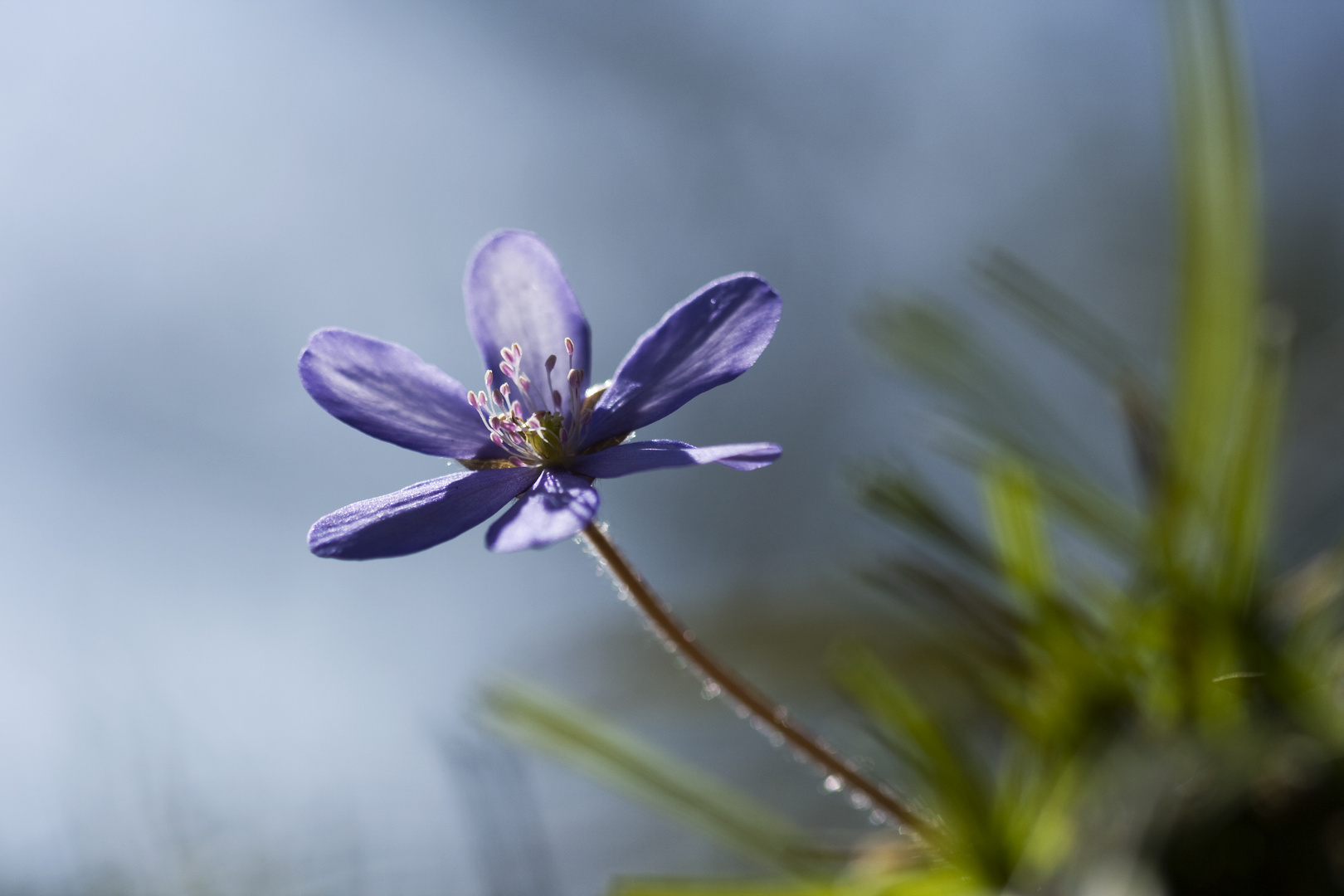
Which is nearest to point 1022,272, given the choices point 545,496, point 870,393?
point 545,496

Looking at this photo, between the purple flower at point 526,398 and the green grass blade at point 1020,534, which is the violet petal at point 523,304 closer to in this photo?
the purple flower at point 526,398

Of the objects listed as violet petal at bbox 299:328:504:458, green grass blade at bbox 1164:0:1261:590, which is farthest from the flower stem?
green grass blade at bbox 1164:0:1261:590

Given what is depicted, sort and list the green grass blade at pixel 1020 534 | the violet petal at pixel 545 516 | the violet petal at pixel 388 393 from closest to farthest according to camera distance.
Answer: the violet petal at pixel 545 516 < the violet petal at pixel 388 393 < the green grass blade at pixel 1020 534

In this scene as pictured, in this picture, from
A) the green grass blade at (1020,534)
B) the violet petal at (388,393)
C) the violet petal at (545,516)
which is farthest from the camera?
the green grass blade at (1020,534)

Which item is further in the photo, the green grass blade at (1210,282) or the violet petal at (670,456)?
the green grass blade at (1210,282)

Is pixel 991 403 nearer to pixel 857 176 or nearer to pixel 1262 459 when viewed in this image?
pixel 1262 459

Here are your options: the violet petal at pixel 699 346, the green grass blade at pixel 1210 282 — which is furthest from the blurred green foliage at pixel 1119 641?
the violet petal at pixel 699 346
